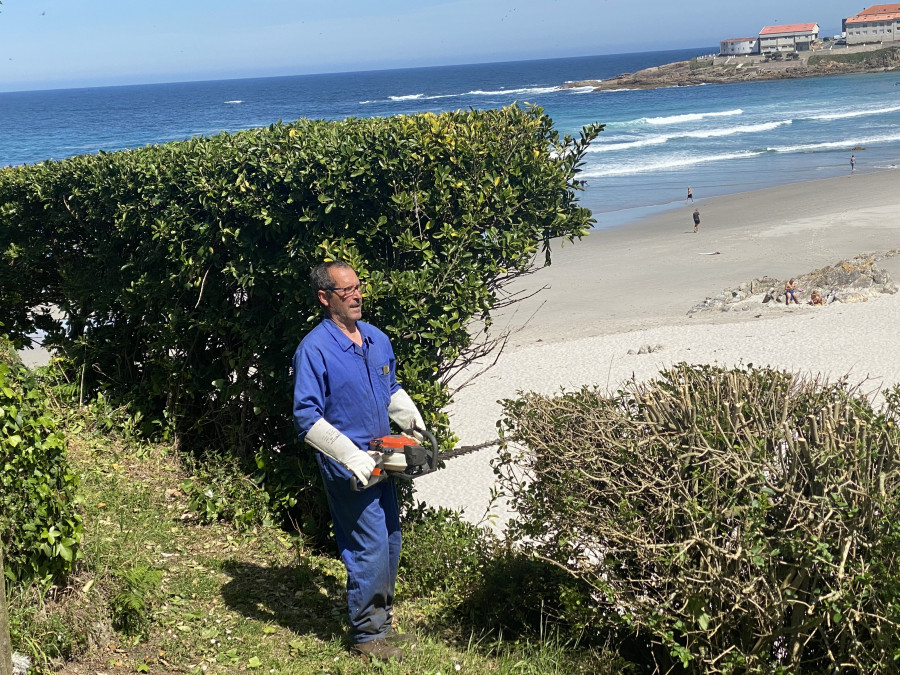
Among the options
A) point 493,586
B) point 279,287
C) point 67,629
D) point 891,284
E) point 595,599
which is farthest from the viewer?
point 891,284

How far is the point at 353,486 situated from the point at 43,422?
1475 millimetres

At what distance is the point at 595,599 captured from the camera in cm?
430

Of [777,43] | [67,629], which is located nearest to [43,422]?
[67,629]

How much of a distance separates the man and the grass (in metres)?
0.27

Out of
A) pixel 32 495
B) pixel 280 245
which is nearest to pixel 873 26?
pixel 280 245

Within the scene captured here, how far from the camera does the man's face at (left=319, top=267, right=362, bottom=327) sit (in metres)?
4.28

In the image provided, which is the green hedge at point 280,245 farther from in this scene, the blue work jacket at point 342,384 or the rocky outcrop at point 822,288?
the rocky outcrop at point 822,288

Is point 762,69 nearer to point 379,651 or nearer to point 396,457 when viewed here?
point 396,457

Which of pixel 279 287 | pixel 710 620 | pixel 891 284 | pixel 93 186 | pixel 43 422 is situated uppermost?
pixel 93 186

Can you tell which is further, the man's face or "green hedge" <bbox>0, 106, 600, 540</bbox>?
"green hedge" <bbox>0, 106, 600, 540</bbox>

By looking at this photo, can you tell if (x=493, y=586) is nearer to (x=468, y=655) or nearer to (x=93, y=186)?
(x=468, y=655)

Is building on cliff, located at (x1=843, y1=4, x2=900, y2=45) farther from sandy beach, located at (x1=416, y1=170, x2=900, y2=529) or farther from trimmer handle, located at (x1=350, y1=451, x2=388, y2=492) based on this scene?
trimmer handle, located at (x1=350, y1=451, x2=388, y2=492)

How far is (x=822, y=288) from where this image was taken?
18016 millimetres

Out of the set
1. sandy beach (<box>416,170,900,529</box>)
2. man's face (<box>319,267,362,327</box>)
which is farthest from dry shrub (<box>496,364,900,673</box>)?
man's face (<box>319,267,362,327</box>)
